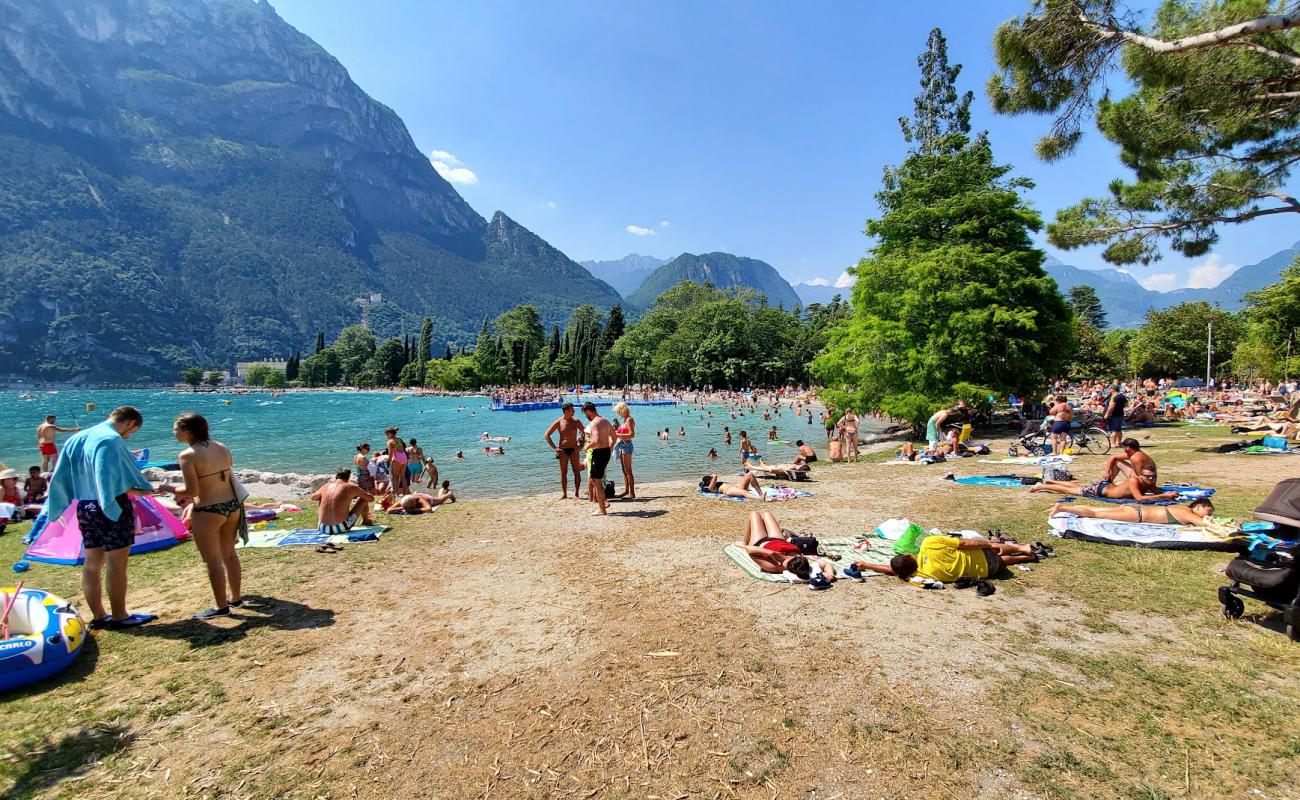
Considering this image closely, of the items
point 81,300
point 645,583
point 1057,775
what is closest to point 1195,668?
point 1057,775

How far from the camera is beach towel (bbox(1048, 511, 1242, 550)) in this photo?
6397mm

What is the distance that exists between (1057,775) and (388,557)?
7.01 metres

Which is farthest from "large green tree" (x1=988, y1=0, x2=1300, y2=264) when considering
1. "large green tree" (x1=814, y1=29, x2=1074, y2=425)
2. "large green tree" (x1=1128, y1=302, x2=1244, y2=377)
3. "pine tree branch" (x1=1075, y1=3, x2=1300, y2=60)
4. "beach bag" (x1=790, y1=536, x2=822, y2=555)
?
"large green tree" (x1=1128, y1=302, x2=1244, y2=377)

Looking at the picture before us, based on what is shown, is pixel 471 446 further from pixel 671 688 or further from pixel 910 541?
pixel 671 688

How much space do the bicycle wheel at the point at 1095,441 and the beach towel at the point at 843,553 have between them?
38.0 feet

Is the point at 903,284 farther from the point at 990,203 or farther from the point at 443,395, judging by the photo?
the point at 443,395

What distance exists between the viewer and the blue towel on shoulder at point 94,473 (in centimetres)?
452

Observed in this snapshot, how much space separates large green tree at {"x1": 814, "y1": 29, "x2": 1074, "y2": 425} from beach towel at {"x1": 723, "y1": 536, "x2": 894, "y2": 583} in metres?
15.4

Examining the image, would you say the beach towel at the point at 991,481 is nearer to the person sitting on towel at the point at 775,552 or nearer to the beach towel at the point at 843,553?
the beach towel at the point at 843,553

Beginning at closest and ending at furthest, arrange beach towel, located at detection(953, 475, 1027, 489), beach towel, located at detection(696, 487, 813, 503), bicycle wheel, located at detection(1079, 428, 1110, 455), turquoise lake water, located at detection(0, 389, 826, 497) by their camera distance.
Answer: beach towel, located at detection(696, 487, 813, 503) < beach towel, located at detection(953, 475, 1027, 489) < bicycle wheel, located at detection(1079, 428, 1110, 455) < turquoise lake water, located at detection(0, 389, 826, 497)

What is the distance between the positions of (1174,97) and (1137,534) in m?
6.49

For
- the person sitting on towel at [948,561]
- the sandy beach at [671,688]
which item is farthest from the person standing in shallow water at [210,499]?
the person sitting on towel at [948,561]

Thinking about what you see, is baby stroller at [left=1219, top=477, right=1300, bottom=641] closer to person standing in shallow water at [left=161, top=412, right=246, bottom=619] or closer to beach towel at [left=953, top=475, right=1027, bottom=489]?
beach towel at [left=953, top=475, right=1027, bottom=489]

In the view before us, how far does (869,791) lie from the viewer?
9.29 ft
